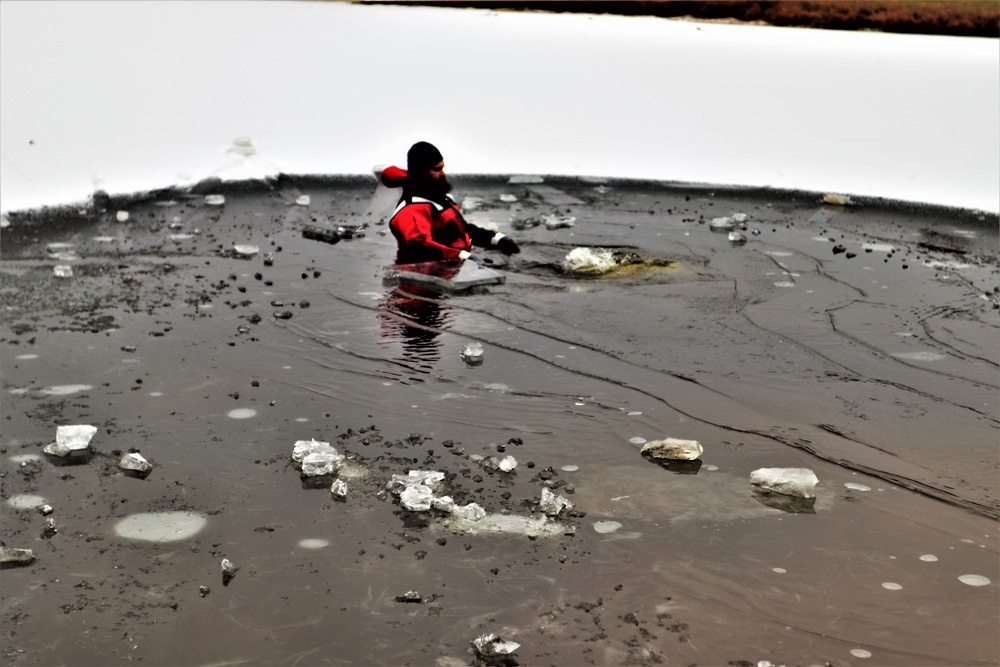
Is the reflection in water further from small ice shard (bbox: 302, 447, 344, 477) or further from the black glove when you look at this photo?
small ice shard (bbox: 302, 447, 344, 477)

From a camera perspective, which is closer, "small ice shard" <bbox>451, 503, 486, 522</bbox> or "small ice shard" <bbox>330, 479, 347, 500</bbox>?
"small ice shard" <bbox>451, 503, 486, 522</bbox>

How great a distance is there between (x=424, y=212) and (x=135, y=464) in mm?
3014

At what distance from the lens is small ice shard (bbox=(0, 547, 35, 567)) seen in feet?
11.2

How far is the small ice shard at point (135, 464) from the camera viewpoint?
13.3 feet

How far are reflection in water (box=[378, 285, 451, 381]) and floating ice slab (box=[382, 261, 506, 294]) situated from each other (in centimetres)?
7

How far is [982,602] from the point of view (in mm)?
3311

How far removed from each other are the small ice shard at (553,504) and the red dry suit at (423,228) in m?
3.10

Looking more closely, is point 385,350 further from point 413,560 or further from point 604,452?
point 413,560

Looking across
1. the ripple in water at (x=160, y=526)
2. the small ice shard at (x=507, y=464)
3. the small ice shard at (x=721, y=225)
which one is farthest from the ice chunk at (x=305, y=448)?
the small ice shard at (x=721, y=225)

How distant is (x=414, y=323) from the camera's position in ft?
19.2

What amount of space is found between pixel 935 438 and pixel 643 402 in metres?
1.21

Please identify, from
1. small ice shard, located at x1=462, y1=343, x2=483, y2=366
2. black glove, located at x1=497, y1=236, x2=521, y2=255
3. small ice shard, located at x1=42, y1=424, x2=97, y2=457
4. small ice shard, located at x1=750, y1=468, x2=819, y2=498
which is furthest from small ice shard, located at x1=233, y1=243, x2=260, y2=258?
small ice shard, located at x1=750, y1=468, x2=819, y2=498

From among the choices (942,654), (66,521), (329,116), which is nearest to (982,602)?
(942,654)

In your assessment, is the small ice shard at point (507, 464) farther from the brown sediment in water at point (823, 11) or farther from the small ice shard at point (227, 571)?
the brown sediment in water at point (823, 11)
